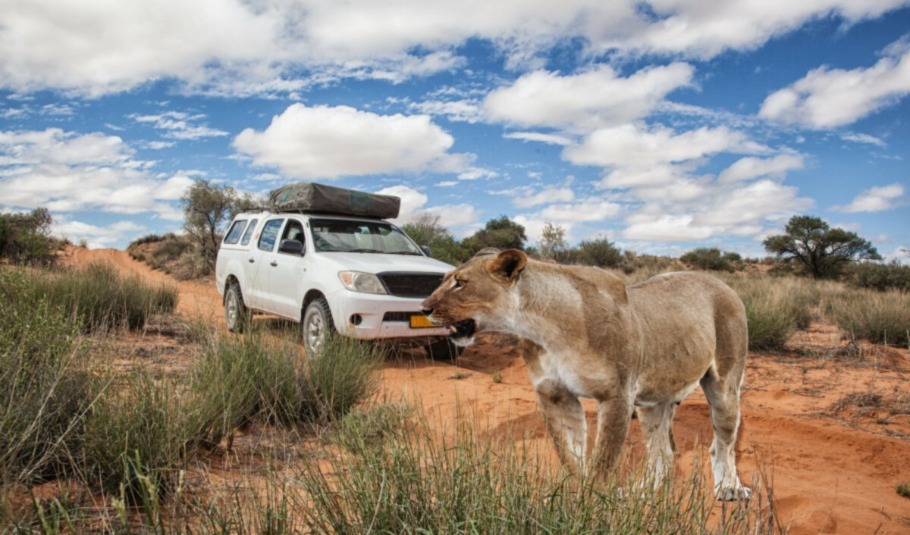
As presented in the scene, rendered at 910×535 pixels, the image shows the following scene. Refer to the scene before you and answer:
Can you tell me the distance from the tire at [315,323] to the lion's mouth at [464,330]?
5135mm

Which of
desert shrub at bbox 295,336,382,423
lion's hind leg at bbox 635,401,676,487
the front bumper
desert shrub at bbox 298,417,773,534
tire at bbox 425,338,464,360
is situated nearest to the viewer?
desert shrub at bbox 298,417,773,534

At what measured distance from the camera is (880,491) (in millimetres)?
4473

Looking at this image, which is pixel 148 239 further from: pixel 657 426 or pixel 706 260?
pixel 657 426

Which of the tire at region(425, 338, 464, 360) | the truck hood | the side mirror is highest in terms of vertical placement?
the side mirror

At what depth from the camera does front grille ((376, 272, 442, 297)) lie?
829 cm

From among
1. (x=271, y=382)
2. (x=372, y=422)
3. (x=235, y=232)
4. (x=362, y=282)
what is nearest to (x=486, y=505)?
(x=372, y=422)

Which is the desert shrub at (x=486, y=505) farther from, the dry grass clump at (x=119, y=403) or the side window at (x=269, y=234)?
the side window at (x=269, y=234)

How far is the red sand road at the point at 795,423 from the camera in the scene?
154 inches

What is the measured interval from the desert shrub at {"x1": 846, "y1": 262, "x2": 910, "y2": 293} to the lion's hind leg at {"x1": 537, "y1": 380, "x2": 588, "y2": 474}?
2710cm

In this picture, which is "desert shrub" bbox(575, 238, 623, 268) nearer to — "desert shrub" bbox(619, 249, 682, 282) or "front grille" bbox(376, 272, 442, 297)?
"desert shrub" bbox(619, 249, 682, 282)

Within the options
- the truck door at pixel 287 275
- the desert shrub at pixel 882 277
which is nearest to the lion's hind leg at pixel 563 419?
Answer: the truck door at pixel 287 275

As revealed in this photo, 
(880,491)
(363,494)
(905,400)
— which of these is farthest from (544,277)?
(905,400)

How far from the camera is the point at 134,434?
11.8 feet

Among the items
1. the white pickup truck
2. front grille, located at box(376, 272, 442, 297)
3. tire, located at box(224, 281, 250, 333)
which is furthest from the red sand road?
tire, located at box(224, 281, 250, 333)
